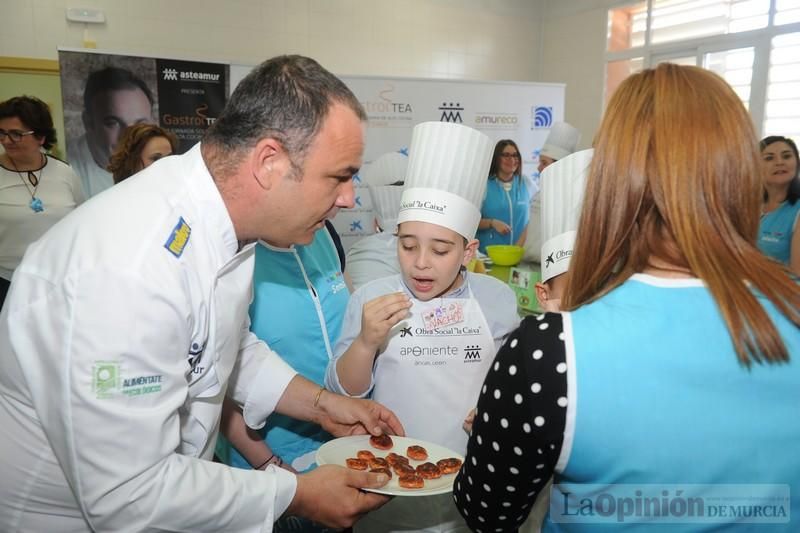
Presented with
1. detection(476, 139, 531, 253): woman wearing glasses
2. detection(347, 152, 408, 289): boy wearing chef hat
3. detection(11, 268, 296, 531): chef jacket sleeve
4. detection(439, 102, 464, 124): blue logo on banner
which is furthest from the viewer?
detection(439, 102, 464, 124): blue logo on banner

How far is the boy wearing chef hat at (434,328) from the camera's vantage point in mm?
1621

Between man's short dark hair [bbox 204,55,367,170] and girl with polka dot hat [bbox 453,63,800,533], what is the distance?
1.84ft

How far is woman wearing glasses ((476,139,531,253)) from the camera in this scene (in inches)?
197

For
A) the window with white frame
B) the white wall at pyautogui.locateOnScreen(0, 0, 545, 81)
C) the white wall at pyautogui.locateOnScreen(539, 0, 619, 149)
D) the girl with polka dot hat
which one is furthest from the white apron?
the white wall at pyautogui.locateOnScreen(539, 0, 619, 149)

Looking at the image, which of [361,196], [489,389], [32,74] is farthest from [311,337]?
[32,74]

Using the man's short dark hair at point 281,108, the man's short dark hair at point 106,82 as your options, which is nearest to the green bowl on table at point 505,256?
the man's short dark hair at point 281,108

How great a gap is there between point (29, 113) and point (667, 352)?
3735 mm

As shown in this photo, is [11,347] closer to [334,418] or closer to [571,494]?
[334,418]

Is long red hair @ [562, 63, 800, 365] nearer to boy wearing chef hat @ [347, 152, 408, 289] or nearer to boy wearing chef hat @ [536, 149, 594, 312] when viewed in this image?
boy wearing chef hat @ [536, 149, 594, 312]

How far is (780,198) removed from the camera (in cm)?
391

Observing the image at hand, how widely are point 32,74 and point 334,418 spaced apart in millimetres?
4563

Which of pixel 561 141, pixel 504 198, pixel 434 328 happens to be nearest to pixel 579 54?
pixel 561 141

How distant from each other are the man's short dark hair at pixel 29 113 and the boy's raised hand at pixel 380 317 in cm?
291

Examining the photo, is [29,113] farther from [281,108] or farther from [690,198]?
[690,198]
